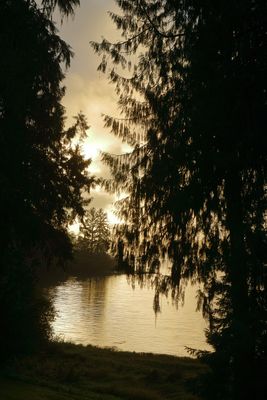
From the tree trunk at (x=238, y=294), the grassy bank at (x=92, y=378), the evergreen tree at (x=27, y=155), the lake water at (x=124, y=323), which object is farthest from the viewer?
the lake water at (x=124, y=323)

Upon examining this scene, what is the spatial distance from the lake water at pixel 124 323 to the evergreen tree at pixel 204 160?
50.1ft

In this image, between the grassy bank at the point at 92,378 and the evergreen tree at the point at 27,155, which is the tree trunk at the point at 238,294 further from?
the evergreen tree at the point at 27,155

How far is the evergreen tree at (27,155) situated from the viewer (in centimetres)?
1029

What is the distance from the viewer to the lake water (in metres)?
34.6

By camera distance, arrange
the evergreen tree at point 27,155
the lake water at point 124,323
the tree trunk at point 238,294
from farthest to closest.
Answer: the lake water at point 124,323 → the evergreen tree at point 27,155 → the tree trunk at point 238,294

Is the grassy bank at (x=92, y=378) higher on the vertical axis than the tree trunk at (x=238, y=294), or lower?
lower

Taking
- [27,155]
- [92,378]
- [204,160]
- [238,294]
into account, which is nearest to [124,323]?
[92,378]

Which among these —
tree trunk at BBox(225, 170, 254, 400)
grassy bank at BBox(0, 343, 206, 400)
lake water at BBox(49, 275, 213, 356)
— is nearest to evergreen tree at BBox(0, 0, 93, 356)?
grassy bank at BBox(0, 343, 206, 400)

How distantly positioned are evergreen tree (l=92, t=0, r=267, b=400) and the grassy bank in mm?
2223

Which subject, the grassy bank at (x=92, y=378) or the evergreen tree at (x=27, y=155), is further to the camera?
the grassy bank at (x=92, y=378)

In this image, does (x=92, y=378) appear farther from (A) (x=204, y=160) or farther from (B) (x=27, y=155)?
(A) (x=204, y=160)

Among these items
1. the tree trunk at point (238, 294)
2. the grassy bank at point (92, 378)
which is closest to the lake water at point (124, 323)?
the grassy bank at point (92, 378)

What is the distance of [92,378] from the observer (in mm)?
17766

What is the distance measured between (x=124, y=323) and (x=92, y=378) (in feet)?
83.4
